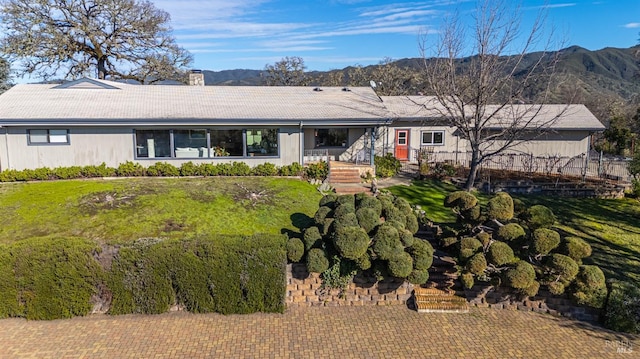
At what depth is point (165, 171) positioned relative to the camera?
1708 cm

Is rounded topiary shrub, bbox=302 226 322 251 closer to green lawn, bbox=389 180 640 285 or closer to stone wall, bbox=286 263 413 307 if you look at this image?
stone wall, bbox=286 263 413 307

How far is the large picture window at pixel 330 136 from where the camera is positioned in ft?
69.8

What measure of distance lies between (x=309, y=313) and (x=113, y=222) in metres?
6.57

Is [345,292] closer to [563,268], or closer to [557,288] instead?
[557,288]

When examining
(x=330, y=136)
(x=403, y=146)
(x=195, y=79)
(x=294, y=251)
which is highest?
(x=195, y=79)

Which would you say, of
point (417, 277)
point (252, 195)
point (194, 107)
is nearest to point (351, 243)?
point (417, 277)

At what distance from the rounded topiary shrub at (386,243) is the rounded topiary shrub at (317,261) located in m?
1.15

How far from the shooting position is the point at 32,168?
16.5m

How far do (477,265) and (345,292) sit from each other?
9.93 ft

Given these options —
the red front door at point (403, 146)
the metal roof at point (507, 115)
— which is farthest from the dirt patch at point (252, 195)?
the red front door at point (403, 146)

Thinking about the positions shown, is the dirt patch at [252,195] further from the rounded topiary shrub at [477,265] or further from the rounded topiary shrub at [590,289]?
the rounded topiary shrub at [590,289]

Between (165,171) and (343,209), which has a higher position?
(165,171)

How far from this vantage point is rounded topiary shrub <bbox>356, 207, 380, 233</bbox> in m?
9.28

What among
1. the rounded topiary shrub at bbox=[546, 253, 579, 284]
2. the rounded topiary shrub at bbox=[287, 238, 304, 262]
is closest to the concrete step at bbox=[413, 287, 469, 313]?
the rounded topiary shrub at bbox=[546, 253, 579, 284]
